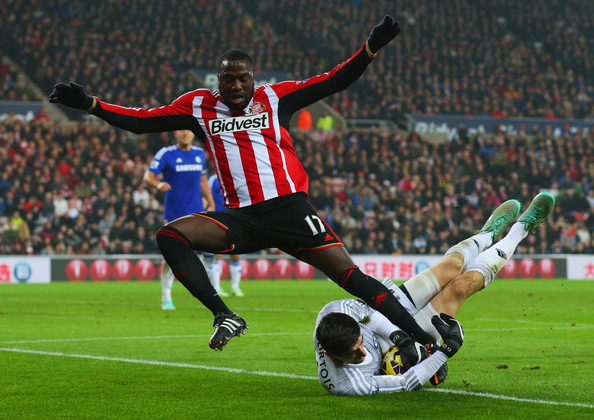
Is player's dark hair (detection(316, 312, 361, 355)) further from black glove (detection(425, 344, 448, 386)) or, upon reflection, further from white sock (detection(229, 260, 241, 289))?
white sock (detection(229, 260, 241, 289))

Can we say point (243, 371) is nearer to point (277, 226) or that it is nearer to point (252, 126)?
point (277, 226)

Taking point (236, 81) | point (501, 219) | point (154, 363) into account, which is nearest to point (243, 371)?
point (154, 363)

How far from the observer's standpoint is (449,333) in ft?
18.1

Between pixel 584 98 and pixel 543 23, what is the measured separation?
199 inches

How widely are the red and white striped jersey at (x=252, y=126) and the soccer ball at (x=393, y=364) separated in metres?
1.23

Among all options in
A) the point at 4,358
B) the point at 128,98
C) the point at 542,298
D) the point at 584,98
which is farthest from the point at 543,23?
the point at 4,358

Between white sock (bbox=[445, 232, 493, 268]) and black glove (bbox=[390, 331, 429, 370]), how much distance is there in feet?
3.57

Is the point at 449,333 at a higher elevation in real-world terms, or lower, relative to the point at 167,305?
higher

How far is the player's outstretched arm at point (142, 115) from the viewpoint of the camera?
6039 mm

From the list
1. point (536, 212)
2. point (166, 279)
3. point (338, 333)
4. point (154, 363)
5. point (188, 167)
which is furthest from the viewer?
point (166, 279)

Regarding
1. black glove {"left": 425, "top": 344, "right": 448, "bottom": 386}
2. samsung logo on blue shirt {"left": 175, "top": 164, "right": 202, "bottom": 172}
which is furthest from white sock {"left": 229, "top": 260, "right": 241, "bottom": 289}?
black glove {"left": 425, "top": 344, "right": 448, "bottom": 386}

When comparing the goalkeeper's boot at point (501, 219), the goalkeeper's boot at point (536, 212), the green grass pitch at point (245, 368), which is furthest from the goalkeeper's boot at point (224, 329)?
the goalkeeper's boot at point (536, 212)

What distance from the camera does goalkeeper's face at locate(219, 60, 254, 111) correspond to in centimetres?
590

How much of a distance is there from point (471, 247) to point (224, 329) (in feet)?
7.37
